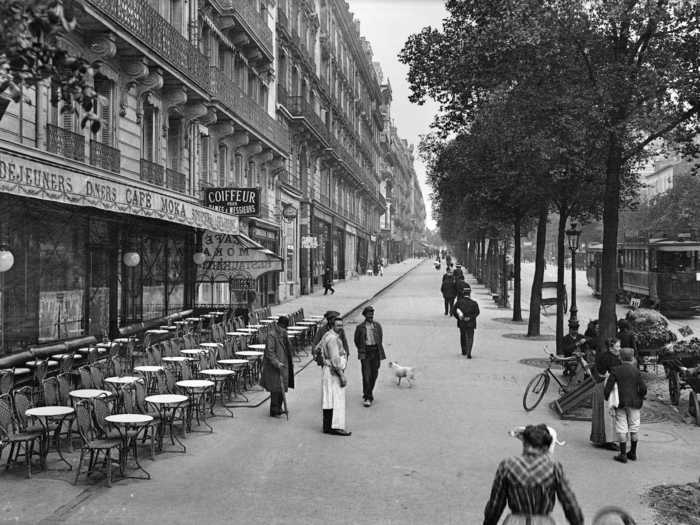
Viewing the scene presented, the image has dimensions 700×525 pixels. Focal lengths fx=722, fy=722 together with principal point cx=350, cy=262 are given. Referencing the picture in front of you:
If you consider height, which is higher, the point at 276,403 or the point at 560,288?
the point at 560,288

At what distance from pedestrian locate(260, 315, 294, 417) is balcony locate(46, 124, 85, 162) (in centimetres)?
626

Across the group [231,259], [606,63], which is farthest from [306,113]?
[606,63]

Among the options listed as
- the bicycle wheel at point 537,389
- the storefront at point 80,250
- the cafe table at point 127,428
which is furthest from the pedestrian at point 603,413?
the storefront at point 80,250

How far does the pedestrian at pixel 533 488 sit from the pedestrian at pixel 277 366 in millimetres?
6635

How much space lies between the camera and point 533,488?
4363 mm

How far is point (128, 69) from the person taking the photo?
679 inches

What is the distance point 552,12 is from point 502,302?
22.1m

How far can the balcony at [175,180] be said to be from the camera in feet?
65.4

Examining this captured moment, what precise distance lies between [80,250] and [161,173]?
467 centimetres

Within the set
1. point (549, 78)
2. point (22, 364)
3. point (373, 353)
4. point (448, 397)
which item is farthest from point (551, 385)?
point (22, 364)

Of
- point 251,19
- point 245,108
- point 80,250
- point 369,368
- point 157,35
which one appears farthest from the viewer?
point 251,19

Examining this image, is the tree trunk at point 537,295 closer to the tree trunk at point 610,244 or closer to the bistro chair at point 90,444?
the tree trunk at point 610,244

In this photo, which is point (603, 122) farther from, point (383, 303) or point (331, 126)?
point (331, 126)

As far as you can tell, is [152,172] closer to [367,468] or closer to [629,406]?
[367,468]
